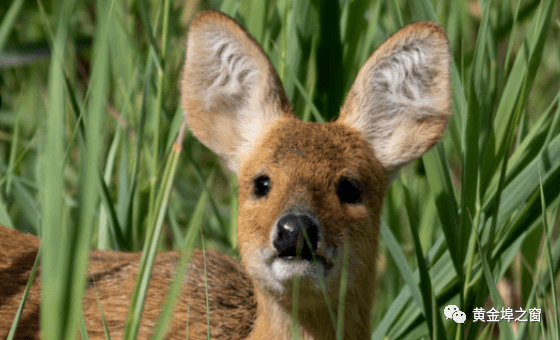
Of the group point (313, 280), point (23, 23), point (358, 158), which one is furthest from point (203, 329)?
point (23, 23)

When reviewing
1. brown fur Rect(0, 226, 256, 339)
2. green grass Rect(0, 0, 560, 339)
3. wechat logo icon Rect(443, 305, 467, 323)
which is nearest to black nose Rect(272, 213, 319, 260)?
green grass Rect(0, 0, 560, 339)

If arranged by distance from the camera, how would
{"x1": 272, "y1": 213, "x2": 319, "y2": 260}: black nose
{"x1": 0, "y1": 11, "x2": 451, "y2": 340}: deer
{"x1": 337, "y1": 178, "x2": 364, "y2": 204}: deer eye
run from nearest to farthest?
{"x1": 272, "y1": 213, "x2": 319, "y2": 260}: black nose → {"x1": 0, "y1": 11, "x2": 451, "y2": 340}: deer → {"x1": 337, "y1": 178, "x2": 364, "y2": 204}: deer eye

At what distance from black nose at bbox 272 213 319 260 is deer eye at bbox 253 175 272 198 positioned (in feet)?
1.00

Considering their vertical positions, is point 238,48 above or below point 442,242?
above

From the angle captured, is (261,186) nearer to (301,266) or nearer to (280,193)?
(280,193)

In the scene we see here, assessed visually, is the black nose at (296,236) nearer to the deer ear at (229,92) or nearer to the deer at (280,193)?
the deer at (280,193)

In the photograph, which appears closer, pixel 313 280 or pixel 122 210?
pixel 313 280

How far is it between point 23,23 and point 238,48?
10.2 ft

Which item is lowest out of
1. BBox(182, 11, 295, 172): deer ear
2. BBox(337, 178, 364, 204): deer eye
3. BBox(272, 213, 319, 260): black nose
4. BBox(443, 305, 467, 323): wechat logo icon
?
BBox(443, 305, 467, 323): wechat logo icon

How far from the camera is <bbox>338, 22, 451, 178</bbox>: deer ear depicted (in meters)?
2.82

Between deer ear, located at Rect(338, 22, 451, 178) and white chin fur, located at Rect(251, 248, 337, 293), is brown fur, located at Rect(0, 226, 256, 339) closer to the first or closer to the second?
white chin fur, located at Rect(251, 248, 337, 293)

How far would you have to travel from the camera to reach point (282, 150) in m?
2.62

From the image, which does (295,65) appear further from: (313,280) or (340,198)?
(313,280)

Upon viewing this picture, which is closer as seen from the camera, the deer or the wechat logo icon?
the deer
